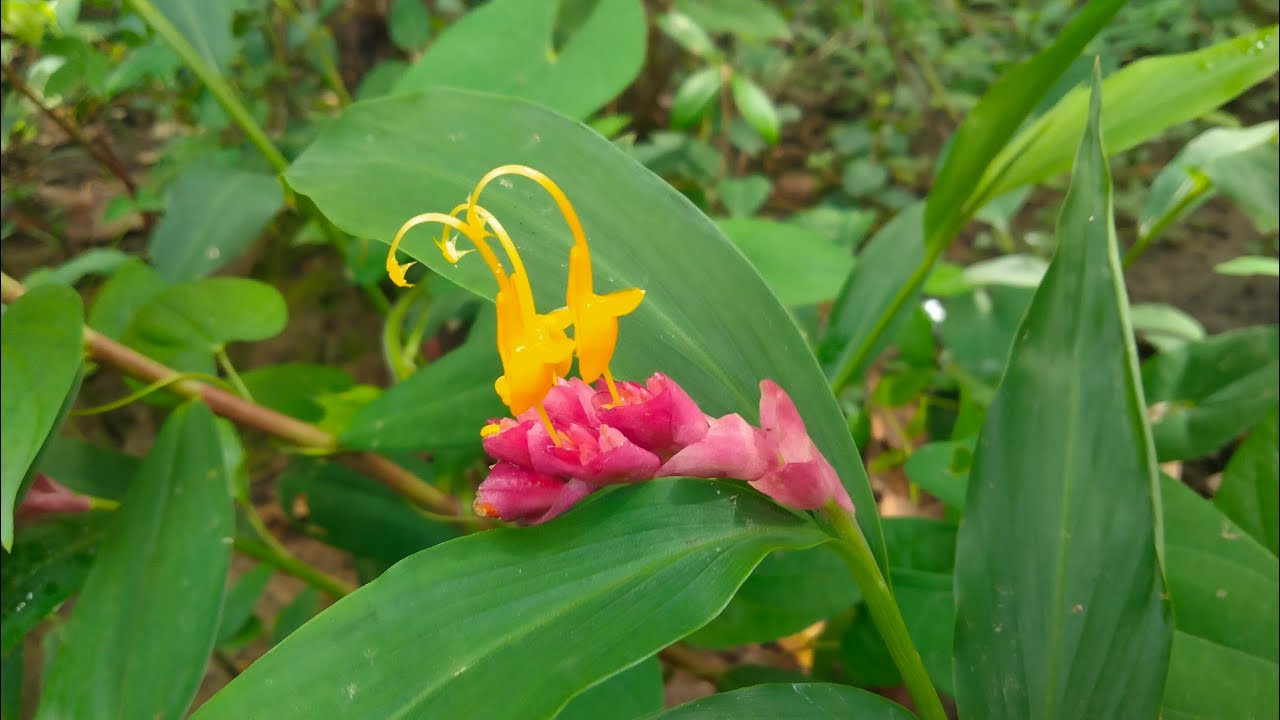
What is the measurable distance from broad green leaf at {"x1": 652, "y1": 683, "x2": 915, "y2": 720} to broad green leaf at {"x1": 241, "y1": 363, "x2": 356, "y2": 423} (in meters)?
0.58


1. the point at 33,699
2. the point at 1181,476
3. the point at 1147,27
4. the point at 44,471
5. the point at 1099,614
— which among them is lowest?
the point at 33,699

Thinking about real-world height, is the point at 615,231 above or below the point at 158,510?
above

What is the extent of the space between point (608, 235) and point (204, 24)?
663 mm

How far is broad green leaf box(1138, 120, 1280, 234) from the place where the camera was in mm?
631

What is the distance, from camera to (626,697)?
55cm

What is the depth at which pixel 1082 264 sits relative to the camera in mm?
364

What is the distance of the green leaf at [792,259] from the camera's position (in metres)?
0.70

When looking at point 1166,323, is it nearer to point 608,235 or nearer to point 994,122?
point 994,122

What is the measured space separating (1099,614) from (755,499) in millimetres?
163

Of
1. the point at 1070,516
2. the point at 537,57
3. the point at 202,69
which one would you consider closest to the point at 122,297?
the point at 202,69

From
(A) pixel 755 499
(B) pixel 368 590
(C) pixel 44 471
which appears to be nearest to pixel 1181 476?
(A) pixel 755 499

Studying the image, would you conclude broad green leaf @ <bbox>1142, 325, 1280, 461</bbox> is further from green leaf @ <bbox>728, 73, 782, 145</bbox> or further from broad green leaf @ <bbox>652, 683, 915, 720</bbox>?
green leaf @ <bbox>728, 73, 782, 145</bbox>

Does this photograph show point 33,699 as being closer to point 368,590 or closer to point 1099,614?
point 368,590

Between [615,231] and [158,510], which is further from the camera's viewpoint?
[158,510]
